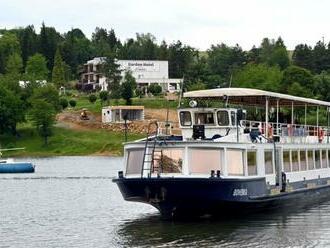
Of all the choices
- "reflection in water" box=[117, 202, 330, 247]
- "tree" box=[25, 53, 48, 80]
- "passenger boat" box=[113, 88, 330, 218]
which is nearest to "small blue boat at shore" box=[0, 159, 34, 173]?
"passenger boat" box=[113, 88, 330, 218]

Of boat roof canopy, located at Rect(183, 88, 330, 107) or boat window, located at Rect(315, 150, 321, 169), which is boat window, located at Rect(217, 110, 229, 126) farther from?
boat window, located at Rect(315, 150, 321, 169)

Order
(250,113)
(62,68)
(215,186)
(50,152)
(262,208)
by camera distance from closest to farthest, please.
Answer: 1. (215,186)
2. (262,208)
3. (250,113)
4. (50,152)
5. (62,68)

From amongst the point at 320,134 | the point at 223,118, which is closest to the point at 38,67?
the point at 320,134

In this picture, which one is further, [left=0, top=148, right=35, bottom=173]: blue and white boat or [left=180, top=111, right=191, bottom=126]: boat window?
[left=0, top=148, right=35, bottom=173]: blue and white boat

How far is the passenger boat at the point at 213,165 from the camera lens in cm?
3819

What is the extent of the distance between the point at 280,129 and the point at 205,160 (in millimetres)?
8571

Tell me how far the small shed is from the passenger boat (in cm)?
9575

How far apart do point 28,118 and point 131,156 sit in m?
107

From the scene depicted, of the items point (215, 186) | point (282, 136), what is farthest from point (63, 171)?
point (215, 186)

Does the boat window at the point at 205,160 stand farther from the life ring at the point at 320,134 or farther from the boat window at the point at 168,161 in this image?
the life ring at the point at 320,134

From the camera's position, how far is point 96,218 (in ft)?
140

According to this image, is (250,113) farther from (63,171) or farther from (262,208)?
(63,171)

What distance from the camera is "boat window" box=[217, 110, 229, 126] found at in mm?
41938

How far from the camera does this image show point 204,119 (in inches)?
1670
